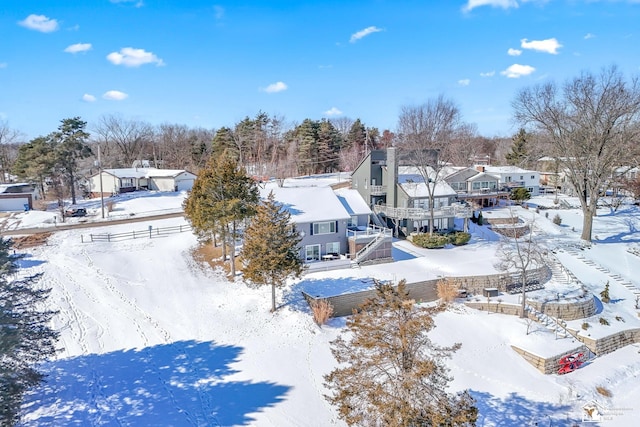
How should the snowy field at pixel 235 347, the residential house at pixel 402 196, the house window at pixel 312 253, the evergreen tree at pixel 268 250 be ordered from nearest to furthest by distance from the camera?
the snowy field at pixel 235 347, the evergreen tree at pixel 268 250, the house window at pixel 312 253, the residential house at pixel 402 196

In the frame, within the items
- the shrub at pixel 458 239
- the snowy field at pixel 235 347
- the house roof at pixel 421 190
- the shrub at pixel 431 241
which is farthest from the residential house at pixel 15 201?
the shrub at pixel 458 239

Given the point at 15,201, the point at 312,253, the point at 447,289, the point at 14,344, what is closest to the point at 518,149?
the point at 447,289

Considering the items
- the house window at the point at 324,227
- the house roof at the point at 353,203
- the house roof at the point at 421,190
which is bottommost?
the house window at the point at 324,227

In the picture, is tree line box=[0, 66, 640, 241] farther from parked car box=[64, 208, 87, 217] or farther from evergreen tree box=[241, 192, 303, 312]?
evergreen tree box=[241, 192, 303, 312]

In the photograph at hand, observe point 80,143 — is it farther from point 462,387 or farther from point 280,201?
point 462,387

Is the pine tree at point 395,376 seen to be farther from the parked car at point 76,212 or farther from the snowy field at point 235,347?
the parked car at point 76,212

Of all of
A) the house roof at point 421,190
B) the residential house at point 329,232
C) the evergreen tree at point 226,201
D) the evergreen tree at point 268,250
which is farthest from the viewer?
the house roof at point 421,190
